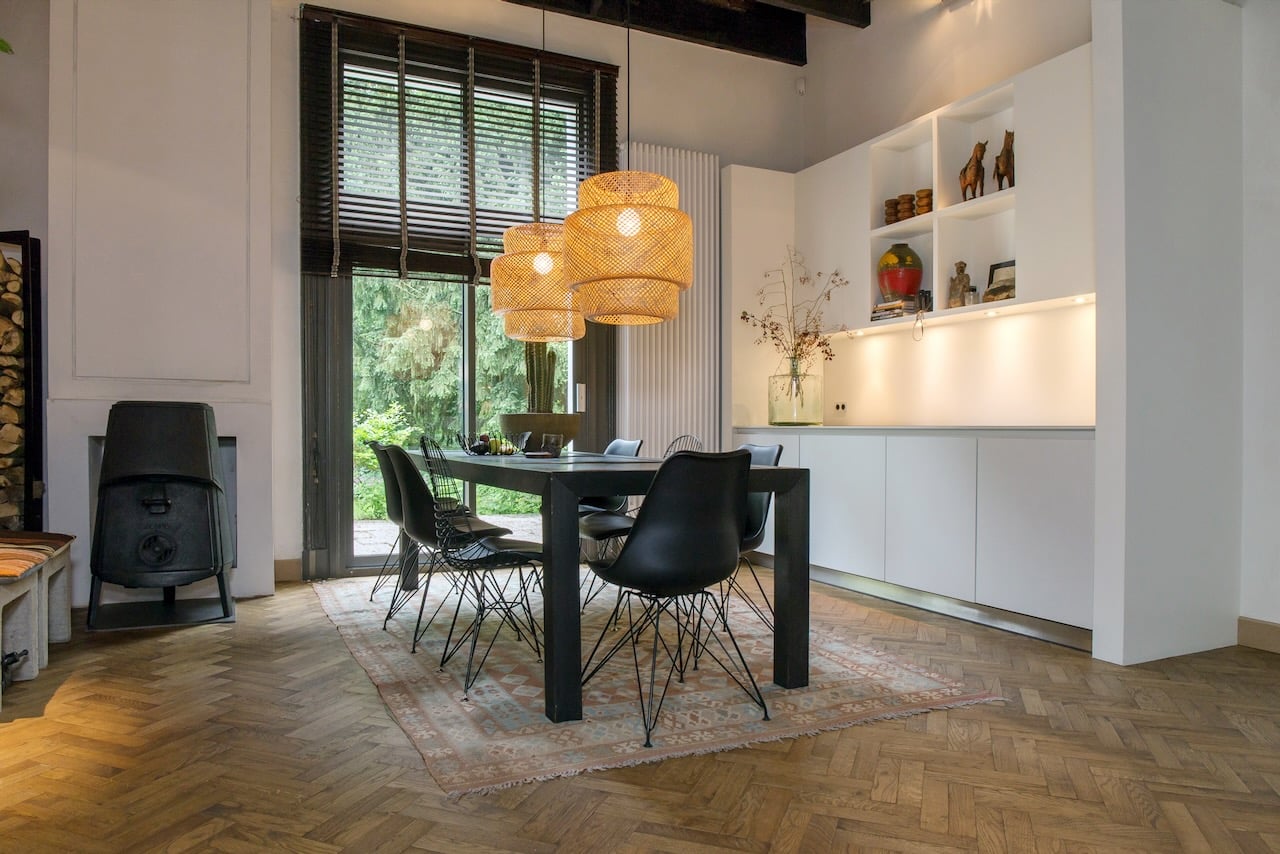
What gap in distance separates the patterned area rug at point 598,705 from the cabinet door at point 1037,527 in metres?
0.80

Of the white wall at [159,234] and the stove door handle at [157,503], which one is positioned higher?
the white wall at [159,234]

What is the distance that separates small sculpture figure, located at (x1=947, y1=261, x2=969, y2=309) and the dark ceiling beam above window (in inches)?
87.5

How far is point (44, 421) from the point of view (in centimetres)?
455

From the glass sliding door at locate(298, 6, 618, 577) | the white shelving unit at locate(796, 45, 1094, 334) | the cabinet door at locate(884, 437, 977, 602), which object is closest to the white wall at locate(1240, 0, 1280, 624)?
the white shelving unit at locate(796, 45, 1094, 334)

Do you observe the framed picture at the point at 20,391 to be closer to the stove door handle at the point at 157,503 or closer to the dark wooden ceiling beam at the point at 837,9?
the stove door handle at the point at 157,503

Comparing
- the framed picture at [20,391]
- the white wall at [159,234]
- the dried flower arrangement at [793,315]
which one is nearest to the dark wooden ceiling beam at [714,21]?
the dried flower arrangement at [793,315]

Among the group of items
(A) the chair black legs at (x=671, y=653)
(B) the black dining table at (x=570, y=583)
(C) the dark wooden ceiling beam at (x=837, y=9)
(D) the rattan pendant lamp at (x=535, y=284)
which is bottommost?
(A) the chair black legs at (x=671, y=653)

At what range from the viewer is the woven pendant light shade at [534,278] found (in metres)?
4.27

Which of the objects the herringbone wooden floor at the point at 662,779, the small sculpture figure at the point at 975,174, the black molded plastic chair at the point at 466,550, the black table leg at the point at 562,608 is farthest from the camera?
the small sculpture figure at the point at 975,174

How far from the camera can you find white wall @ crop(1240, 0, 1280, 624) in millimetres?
3713

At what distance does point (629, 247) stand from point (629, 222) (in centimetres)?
10

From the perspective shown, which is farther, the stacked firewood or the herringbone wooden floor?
the stacked firewood

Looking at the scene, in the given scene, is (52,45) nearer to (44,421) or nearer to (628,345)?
(44,421)

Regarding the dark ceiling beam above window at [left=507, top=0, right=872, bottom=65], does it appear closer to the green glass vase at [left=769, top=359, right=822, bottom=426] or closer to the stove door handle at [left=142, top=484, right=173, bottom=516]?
the green glass vase at [left=769, top=359, right=822, bottom=426]
